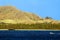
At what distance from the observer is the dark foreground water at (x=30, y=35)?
5.55 meters

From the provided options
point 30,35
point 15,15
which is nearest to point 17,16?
point 15,15

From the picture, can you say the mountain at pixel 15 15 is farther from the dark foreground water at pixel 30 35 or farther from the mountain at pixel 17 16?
the dark foreground water at pixel 30 35

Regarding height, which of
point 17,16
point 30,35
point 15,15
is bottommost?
point 30,35

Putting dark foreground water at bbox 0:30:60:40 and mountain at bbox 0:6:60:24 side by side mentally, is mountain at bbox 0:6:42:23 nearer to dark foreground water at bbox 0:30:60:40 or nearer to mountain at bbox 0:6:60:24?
mountain at bbox 0:6:60:24

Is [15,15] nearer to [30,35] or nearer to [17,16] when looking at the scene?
[17,16]

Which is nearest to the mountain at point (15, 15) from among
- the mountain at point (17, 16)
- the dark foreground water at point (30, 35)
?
the mountain at point (17, 16)

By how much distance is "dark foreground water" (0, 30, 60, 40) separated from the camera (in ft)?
18.2

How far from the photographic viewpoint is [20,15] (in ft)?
61.4

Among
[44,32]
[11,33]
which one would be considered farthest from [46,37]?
[11,33]

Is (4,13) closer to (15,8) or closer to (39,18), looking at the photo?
(15,8)

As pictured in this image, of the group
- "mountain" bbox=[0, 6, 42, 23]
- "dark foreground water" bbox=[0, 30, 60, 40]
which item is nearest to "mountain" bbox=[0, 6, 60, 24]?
"mountain" bbox=[0, 6, 42, 23]

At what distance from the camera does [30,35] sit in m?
5.67

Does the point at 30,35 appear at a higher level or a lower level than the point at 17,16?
lower

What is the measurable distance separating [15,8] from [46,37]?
14.5 m
